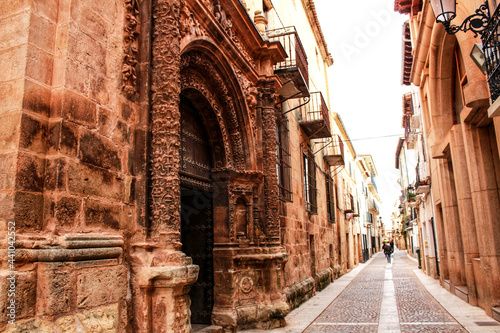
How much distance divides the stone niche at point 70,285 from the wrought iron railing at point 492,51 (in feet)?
16.9

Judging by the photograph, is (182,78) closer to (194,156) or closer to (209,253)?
(194,156)

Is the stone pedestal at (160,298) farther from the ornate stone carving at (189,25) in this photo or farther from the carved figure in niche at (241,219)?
the carved figure in niche at (241,219)

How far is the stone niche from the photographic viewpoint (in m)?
2.81

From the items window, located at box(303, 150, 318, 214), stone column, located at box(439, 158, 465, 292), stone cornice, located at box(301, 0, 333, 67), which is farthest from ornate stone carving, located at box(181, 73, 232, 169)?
stone cornice, located at box(301, 0, 333, 67)

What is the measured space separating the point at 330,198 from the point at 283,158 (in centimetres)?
838

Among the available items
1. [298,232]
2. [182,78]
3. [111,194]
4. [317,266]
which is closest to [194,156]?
[182,78]

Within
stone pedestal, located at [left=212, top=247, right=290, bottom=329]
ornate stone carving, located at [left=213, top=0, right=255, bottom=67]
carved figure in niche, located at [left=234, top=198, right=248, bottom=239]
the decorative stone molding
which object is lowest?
stone pedestal, located at [left=212, top=247, right=290, bottom=329]

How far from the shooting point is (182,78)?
588cm

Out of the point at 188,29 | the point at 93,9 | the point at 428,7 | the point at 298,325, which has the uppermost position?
the point at 428,7

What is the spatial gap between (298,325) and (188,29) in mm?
5393

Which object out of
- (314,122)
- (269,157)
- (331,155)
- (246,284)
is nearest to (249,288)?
(246,284)

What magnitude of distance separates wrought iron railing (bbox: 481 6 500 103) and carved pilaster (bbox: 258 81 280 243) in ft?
12.6

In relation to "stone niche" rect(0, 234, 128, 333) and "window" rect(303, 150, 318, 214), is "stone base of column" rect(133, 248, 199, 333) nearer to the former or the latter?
"stone niche" rect(0, 234, 128, 333)

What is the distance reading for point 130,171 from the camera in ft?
13.1
